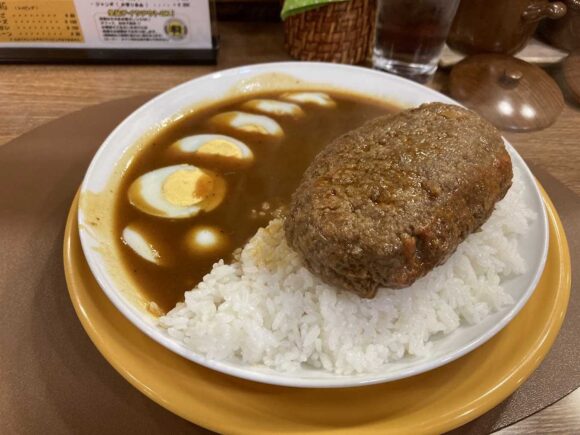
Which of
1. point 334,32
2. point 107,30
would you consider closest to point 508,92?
point 334,32

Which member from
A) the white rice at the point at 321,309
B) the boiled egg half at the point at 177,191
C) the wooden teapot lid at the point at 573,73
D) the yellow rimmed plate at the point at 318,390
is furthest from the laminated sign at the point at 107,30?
the wooden teapot lid at the point at 573,73

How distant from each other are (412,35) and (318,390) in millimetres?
1996

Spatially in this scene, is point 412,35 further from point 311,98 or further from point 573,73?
point 573,73

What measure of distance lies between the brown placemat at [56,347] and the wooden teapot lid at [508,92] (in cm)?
43

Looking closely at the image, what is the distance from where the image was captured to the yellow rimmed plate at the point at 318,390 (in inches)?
53.1

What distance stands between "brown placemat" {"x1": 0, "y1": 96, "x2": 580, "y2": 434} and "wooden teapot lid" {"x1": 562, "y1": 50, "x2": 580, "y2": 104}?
0.82 meters

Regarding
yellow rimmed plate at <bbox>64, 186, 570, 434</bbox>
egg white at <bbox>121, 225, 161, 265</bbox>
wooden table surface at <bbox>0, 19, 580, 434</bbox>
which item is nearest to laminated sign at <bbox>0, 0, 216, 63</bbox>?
wooden table surface at <bbox>0, 19, 580, 434</bbox>

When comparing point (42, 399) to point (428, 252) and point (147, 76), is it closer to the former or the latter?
point (428, 252)

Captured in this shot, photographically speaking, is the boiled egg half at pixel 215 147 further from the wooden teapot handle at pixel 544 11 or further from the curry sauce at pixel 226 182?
the wooden teapot handle at pixel 544 11

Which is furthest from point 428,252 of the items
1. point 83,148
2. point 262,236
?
point 83,148

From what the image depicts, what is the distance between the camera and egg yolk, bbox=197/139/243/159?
2.09 meters

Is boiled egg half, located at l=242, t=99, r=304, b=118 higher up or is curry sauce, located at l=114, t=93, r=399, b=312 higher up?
boiled egg half, located at l=242, t=99, r=304, b=118

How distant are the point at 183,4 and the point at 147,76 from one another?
18.4 inches

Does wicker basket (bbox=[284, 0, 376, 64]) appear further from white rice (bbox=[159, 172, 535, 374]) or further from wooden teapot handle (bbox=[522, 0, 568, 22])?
white rice (bbox=[159, 172, 535, 374])
